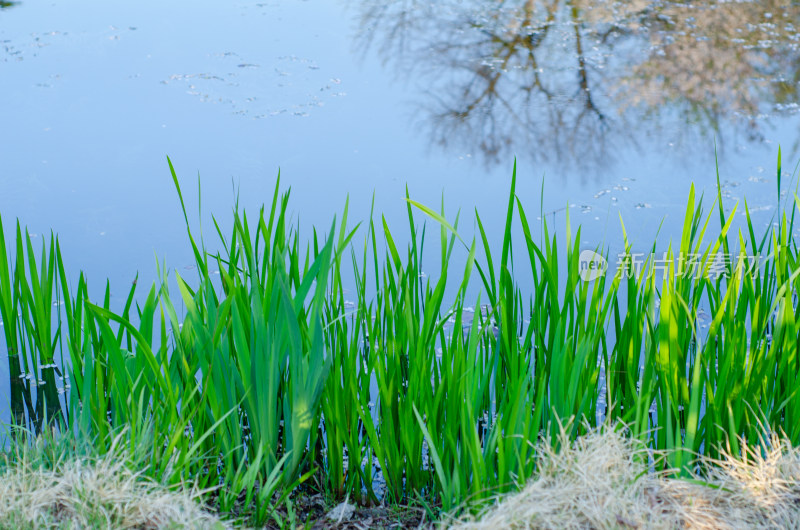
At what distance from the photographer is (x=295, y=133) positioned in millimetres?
4488

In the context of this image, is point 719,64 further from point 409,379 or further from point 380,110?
point 409,379

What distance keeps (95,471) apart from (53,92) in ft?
13.3

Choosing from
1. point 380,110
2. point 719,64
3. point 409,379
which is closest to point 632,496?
point 409,379

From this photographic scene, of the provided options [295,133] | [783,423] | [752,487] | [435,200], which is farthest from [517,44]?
[752,487]

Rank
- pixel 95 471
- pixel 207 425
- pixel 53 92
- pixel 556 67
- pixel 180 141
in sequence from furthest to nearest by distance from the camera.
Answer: pixel 556 67, pixel 53 92, pixel 180 141, pixel 207 425, pixel 95 471

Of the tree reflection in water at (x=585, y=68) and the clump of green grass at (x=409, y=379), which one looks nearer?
the clump of green grass at (x=409, y=379)

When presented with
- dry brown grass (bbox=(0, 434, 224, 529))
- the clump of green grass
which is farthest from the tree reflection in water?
dry brown grass (bbox=(0, 434, 224, 529))

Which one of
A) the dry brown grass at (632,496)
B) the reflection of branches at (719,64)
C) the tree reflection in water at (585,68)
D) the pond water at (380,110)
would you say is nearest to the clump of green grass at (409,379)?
the dry brown grass at (632,496)

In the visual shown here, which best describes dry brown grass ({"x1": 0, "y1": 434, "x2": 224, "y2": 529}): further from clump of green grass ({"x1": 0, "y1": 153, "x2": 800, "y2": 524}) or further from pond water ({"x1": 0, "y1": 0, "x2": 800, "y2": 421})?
pond water ({"x1": 0, "y1": 0, "x2": 800, "y2": 421})

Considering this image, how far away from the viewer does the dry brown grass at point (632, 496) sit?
148cm

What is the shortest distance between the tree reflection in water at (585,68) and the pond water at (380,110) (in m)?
0.02

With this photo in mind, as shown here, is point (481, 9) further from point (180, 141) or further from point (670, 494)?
point (670, 494)

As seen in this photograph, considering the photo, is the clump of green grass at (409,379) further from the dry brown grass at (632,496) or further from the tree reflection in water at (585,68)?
the tree reflection in water at (585,68)

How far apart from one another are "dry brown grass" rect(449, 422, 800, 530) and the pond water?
1537mm
